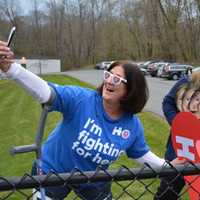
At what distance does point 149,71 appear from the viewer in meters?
51.1

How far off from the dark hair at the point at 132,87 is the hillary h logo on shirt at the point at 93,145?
0.25m

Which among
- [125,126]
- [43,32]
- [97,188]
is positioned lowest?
[43,32]

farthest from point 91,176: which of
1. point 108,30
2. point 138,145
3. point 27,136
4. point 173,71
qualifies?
point 108,30

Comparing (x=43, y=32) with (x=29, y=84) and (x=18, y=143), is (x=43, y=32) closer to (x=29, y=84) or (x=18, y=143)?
(x=18, y=143)

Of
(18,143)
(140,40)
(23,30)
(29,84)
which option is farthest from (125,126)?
(23,30)

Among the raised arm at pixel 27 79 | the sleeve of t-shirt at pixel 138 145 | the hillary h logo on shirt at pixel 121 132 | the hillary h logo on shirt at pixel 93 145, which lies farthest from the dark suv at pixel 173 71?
the raised arm at pixel 27 79

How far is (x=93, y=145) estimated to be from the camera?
3.11 metres

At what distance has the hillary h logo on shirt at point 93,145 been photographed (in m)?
3.11

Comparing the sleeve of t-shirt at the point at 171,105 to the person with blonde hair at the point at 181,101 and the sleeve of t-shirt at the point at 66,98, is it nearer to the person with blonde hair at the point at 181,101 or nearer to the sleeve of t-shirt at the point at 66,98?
the person with blonde hair at the point at 181,101

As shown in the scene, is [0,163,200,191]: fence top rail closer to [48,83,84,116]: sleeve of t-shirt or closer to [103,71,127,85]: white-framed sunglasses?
[48,83,84,116]: sleeve of t-shirt

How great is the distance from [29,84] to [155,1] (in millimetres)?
72762

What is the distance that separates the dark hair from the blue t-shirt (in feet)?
0.28

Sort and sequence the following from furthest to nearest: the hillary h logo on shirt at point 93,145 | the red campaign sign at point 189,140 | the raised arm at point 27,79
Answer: the hillary h logo on shirt at point 93,145 < the red campaign sign at point 189,140 < the raised arm at point 27,79

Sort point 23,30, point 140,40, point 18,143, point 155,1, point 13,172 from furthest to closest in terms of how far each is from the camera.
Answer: point 23,30 < point 140,40 < point 155,1 < point 18,143 < point 13,172
